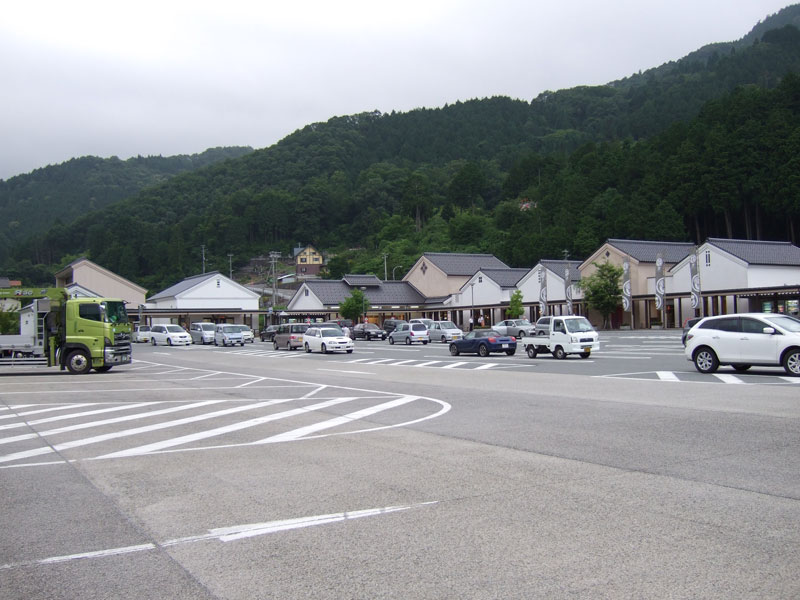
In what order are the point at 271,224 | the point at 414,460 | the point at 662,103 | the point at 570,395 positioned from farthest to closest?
the point at 271,224, the point at 662,103, the point at 570,395, the point at 414,460

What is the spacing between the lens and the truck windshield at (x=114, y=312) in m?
26.3

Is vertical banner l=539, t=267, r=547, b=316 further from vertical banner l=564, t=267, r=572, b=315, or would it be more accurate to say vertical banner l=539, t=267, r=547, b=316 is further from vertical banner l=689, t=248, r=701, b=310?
vertical banner l=689, t=248, r=701, b=310

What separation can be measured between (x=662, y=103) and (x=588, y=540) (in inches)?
5285

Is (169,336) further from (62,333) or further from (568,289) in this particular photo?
(568,289)

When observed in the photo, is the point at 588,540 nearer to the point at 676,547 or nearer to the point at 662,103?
the point at 676,547

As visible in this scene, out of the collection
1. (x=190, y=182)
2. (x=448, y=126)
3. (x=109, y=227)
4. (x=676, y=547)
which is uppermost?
(x=448, y=126)

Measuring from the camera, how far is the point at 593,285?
63312 mm

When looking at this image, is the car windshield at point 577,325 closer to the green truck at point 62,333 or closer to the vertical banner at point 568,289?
the green truck at point 62,333

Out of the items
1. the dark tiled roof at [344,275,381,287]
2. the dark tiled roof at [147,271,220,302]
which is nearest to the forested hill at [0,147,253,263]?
the dark tiled roof at [147,271,220,302]

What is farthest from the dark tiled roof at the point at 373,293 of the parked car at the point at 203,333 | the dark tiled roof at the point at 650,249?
the dark tiled roof at the point at 650,249

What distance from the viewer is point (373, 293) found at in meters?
87.9

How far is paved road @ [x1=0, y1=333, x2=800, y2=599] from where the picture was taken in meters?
4.66

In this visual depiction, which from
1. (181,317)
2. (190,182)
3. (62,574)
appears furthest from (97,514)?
(190,182)

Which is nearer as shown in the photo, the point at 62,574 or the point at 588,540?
the point at 62,574
